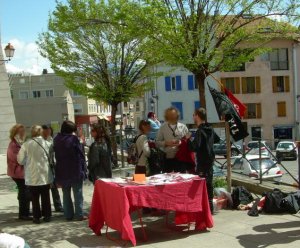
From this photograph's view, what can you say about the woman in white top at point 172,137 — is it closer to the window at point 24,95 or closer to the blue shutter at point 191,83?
the blue shutter at point 191,83

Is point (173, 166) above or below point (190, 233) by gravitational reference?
above

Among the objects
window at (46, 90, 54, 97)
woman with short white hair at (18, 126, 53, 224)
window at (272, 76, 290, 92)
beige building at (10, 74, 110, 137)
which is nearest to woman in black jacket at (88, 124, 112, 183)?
woman with short white hair at (18, 126, 53, 224)

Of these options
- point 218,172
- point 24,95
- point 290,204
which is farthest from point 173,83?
point 290,204

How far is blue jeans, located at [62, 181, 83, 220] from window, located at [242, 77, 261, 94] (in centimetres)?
Result: 4699

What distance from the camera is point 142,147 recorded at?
8.15 metres

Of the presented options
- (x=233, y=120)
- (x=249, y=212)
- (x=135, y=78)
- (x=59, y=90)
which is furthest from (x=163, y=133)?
(x=59, y=90)

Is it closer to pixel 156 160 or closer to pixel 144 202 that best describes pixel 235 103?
pixel 156 160

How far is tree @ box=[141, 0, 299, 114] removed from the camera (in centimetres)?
994

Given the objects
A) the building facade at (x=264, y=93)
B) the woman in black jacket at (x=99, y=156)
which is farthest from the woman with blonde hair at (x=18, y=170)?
the building facade at (x=264, y=93)

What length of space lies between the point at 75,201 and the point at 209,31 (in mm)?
4556

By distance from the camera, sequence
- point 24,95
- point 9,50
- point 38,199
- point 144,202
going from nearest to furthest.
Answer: point 144,202 → point 38,199 → point 9,50 → point 24,95

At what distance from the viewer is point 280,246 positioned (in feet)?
20.4

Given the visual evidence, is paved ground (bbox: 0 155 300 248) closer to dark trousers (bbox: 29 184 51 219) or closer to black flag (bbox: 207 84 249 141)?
dark trousers (bbox: 29 184 51 219)

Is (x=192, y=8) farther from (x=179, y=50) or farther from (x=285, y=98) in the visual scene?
(x=285, y=98)
